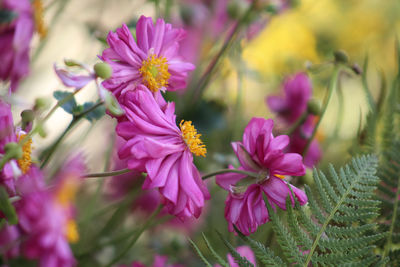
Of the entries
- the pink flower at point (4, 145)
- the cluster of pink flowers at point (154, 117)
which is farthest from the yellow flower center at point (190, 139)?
the pink flower at point (4, 145)

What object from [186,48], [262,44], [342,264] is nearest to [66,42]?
[186,48]

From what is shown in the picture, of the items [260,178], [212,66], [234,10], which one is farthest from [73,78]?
[234,10]

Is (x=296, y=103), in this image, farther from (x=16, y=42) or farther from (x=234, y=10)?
(x=16, y=42)

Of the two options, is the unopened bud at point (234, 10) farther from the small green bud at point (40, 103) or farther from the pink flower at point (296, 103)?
the small green bud at point (40, 103)

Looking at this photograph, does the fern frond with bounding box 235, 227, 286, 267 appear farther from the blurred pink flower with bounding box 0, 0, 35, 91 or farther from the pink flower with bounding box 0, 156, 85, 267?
the blurred pink flower with bounding box 0, 0, 35, 91

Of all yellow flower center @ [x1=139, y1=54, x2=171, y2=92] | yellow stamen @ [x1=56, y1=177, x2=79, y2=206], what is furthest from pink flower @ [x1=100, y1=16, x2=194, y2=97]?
yellow stamen @ [x1=56, y1=177, x2=79, y2=206]
